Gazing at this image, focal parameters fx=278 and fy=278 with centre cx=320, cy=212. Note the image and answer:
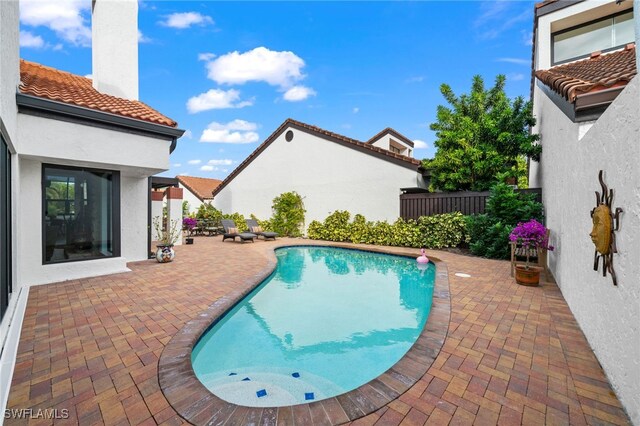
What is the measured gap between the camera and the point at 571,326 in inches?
175

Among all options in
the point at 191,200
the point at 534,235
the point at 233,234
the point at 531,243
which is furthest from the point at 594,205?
the point at 191,200

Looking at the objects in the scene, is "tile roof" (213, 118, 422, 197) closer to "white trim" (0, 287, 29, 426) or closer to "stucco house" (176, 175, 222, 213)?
"stucco house" (176, 175, 222, 213)

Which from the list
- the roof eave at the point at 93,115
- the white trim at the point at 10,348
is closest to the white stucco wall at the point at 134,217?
the roof eave at the point at 93,115

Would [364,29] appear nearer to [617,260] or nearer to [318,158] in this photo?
[318,158]

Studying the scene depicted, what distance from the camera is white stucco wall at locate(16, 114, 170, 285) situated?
6.20m

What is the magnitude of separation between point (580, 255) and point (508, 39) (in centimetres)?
1341

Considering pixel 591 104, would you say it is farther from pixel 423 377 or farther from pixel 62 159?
pixel 62 159

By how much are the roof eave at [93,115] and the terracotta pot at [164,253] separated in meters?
3.58

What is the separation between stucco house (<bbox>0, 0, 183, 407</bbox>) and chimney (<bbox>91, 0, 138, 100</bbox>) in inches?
1.3

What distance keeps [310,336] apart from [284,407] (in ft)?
8.03

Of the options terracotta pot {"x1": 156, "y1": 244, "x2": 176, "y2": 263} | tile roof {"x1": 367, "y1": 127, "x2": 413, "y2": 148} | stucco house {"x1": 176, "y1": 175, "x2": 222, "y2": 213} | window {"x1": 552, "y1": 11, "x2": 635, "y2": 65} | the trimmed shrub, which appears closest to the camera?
terracotta pot {"x1": 156, "y1": 244, "x2": 176, "y2": 263}

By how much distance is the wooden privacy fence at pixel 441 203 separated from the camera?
39.9 feet

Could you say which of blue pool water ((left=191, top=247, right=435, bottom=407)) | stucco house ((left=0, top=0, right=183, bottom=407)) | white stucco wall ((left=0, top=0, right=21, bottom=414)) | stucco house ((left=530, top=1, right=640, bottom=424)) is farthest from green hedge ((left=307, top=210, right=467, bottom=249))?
white stucco wall ((left=0, top=0, right=21, bottom=414))

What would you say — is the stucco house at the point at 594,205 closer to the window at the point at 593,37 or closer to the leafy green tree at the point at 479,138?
the window at the point at 593,37
